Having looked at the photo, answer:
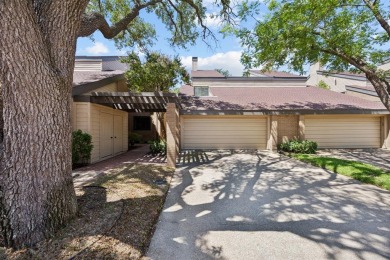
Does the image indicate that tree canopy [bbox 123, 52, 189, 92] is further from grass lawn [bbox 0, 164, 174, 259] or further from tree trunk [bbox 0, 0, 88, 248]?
tree trunk [bbox 0, 0, 88, 248]

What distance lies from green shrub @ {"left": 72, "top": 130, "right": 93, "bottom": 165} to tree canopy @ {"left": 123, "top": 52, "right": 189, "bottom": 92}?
18.7 feet

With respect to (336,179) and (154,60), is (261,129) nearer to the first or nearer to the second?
(336,179)

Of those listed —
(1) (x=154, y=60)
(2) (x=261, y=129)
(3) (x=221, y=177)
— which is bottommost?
(3) (x=221, y=177)

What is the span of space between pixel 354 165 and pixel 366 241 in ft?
19.3

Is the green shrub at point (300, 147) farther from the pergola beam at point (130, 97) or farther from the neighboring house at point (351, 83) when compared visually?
the pergola beam at point (130, 97)

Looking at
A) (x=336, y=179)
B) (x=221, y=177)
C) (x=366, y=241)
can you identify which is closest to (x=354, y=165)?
(x=336, y=179)

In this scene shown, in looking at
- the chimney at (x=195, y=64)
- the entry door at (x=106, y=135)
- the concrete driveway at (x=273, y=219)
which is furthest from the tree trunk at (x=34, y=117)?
the chimney at (x=195, y=64)

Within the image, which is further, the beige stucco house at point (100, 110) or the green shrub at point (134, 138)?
the green shrub at point (134, 138)

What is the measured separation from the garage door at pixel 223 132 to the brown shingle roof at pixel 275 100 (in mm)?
803

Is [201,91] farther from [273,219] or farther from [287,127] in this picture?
[273,219]

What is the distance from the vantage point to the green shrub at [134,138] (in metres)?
15.8

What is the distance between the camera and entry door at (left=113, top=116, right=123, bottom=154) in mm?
11195

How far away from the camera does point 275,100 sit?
45.0 ft

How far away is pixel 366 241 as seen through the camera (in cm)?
310
